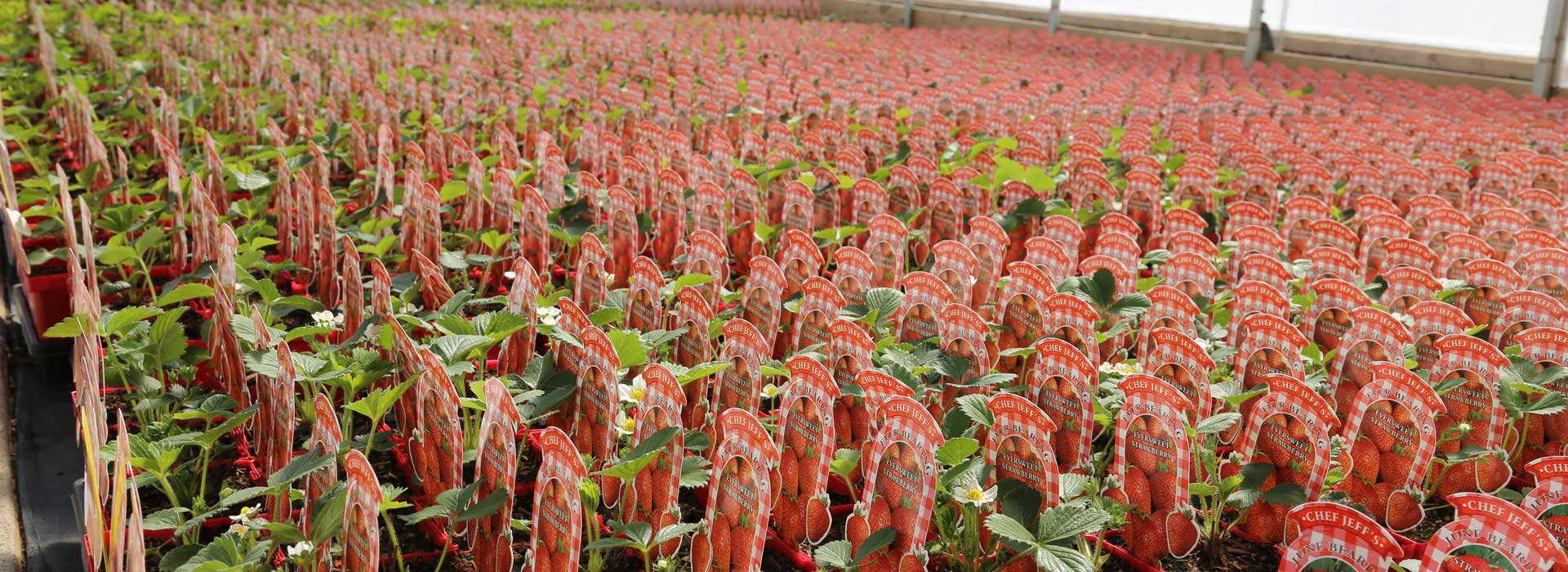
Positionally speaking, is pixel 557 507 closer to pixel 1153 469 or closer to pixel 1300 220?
pixel 1153 469

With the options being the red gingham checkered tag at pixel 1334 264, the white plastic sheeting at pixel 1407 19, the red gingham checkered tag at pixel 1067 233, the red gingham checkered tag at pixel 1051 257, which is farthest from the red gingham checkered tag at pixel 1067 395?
the white plastic sheeting at pixel 1407 19

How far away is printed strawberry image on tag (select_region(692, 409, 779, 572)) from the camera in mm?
1799

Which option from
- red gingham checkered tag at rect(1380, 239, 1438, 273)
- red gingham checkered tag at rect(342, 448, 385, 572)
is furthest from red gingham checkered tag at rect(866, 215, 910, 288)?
red gingham checkered tag at rect(342, 448, 385, 572)

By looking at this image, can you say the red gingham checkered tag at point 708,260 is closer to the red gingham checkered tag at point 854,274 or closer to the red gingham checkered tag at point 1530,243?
the red gingham checkered tag at point 854,274

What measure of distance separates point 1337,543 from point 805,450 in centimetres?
88

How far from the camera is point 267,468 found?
2336 millimetres

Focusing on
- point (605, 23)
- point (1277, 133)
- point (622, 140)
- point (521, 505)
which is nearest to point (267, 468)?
point (521, 505)

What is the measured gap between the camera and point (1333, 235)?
145 inches

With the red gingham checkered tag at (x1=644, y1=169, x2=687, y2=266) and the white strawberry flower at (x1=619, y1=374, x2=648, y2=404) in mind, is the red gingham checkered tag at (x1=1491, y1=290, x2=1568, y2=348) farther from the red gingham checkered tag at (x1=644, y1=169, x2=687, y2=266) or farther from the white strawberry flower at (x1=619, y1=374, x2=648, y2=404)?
the red gingham checkered tag at (x1=644, y1=169, x2=687, y2=266)

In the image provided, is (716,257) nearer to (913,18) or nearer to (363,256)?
(363,256)

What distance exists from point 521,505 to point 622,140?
11.8 ft

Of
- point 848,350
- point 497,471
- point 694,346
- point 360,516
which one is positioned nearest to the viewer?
point 360,516

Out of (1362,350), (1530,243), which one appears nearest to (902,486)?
(1362,350)

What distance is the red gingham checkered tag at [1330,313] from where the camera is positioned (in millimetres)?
2893
